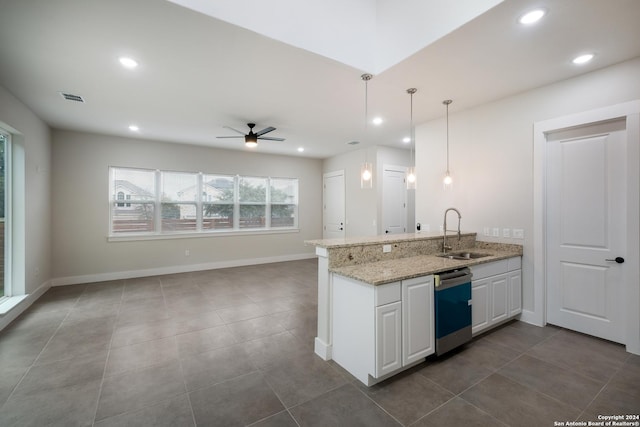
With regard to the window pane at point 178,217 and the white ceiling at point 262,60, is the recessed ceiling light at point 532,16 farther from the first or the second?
the window pane at point 178,217

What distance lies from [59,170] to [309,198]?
5308 mm

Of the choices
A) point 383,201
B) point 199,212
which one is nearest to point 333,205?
point 383,201

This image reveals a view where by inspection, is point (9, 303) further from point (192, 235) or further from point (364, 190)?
point (364, 190)

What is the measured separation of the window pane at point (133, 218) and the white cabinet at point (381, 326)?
510 cm

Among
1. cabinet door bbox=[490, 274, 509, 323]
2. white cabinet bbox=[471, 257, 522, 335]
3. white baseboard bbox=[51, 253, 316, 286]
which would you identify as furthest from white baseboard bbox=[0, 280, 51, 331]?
cabinet door bbox=[490, 274, 509, 323]

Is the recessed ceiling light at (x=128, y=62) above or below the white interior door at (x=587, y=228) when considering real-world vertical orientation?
above

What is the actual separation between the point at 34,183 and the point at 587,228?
7448mm

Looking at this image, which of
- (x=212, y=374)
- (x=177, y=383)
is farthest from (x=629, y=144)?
(x=177, y=383)

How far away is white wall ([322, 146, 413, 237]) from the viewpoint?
621 centimetres

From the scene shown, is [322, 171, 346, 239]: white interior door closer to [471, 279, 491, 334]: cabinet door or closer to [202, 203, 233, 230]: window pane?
[202, 203, 233, 230]: window pane

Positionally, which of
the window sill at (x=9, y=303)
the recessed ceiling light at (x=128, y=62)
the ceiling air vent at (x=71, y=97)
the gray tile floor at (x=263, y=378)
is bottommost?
the gray tile floor at (x=263, y=378)

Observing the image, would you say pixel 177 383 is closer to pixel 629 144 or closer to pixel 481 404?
pixel 481 404

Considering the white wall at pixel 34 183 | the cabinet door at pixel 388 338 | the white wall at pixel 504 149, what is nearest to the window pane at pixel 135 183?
the white wall at pixel 34 183

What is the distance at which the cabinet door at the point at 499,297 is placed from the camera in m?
3.12
